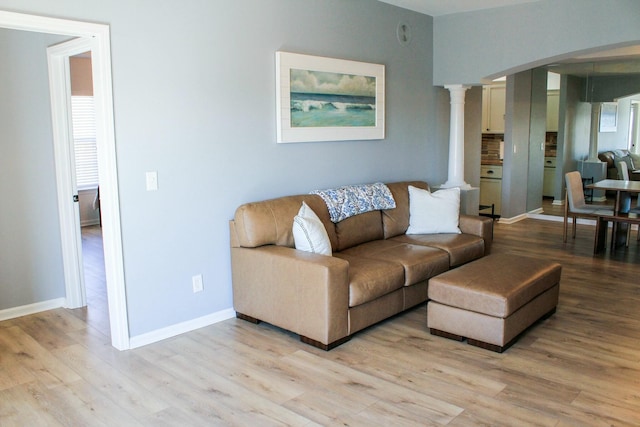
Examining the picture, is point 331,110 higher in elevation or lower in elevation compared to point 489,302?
higher

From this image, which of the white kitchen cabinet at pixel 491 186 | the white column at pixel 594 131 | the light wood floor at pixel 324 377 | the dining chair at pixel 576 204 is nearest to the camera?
the light wood floor at pixel 324 377

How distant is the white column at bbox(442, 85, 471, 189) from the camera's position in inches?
234

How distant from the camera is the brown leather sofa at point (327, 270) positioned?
3461 millimetres

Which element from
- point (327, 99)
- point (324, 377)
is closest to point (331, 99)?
point (327, 99)

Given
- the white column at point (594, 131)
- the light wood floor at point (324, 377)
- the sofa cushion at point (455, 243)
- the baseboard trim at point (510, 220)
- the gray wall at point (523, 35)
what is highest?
the gray wall at point (523, 35)

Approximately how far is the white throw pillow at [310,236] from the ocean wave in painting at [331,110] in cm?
95

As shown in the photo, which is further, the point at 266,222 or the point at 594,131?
the point at 594,131

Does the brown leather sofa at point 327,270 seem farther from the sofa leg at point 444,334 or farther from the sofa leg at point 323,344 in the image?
the sofa leg at point 444,334

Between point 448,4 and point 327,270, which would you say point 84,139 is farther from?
point 327,270

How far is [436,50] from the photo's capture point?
5.90 m

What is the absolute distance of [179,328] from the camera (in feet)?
12.6

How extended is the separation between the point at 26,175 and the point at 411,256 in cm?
302

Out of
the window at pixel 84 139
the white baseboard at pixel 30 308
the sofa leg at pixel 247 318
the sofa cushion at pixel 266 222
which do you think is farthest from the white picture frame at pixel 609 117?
the window at pixel 84 139

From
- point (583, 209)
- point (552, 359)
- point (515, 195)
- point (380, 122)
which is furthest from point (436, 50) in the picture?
point (552, 359)
